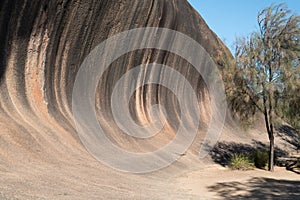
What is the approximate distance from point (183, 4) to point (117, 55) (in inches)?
367

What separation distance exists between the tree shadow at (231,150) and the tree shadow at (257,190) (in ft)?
19.1

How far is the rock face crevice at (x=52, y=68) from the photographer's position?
9.98m

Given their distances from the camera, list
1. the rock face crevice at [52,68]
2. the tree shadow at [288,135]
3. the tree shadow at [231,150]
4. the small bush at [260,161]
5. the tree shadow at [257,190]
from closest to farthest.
Result: the tree shadow at [257,190] → the rock face crevice at [52,68] → the small bush at [260,161] → the tree shadow at [231,150] → the tree shadow at [288,135]

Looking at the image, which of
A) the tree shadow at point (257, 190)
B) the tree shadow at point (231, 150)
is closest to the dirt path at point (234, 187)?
the tree shadow at point (257, 190)

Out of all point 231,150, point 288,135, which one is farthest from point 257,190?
point 288,135

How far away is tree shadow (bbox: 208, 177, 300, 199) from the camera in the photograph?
9.33 m

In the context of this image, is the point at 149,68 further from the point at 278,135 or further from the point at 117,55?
the point at 278,135

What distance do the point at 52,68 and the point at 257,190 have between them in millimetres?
7584

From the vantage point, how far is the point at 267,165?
1744cm

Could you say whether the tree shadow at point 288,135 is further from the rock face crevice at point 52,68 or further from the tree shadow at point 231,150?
the rock face crevice at point 52,68

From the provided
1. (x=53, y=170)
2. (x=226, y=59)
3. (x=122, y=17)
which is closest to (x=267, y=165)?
(x=226, y=59)

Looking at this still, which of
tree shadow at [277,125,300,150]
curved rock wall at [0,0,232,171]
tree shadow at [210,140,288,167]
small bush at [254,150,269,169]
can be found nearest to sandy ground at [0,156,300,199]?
curved rock wall at [0,0,232,171]

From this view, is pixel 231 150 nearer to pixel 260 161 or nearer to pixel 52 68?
pixel 260 161

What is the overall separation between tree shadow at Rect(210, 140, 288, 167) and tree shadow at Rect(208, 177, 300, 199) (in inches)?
230
